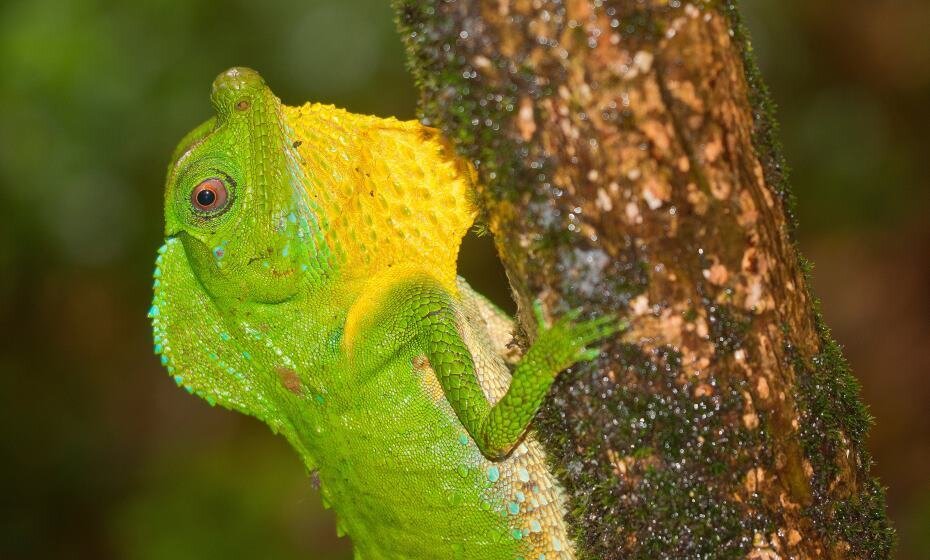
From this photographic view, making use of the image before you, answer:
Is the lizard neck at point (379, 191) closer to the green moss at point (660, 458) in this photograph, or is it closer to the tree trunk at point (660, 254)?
the tree trunk at point (660, 254)

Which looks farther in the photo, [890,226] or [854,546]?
[890,226]

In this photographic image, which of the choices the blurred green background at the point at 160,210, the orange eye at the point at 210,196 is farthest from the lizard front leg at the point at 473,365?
the blurred green background at the point at 160,210

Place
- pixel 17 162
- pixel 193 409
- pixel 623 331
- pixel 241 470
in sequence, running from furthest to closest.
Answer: pixel 193 409 → pixel 241 470 → pixel 17 162 → pixel 623 331

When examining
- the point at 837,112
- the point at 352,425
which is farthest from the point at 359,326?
the point at 837,112

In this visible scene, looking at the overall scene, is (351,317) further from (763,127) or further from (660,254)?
(763,127)

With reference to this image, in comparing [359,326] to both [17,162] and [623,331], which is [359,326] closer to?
[623,331]

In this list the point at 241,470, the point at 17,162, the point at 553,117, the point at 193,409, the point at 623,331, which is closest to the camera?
the point at 553,117
